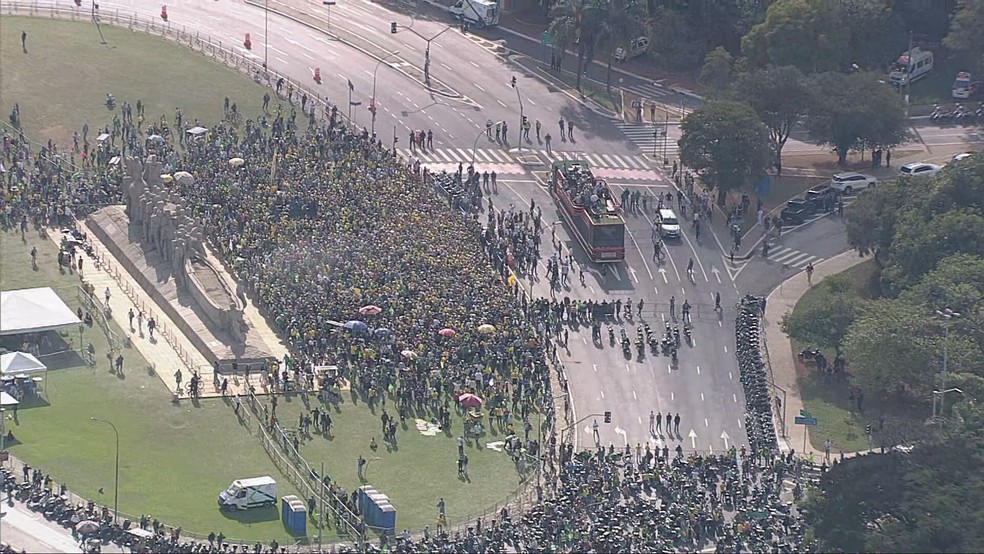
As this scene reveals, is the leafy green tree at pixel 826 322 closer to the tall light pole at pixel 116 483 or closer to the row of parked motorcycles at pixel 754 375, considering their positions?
the row of parked motorcycles at pixel 754 375

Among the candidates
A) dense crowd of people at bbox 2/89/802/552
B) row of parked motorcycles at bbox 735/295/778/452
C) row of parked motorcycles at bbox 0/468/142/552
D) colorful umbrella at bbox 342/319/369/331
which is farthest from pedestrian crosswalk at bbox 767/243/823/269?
row of parked motorcycles at bbox 0/468/142/552

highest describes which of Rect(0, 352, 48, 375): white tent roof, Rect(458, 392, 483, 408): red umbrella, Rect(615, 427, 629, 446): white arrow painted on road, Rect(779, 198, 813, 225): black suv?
Rect(779, 198, 813, 225): black suv

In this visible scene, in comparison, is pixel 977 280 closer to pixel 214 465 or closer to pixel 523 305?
pixel 523 305

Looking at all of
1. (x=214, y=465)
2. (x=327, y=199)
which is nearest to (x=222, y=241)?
(x=327, y=199)

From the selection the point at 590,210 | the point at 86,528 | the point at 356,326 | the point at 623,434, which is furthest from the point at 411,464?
the point at 590,210

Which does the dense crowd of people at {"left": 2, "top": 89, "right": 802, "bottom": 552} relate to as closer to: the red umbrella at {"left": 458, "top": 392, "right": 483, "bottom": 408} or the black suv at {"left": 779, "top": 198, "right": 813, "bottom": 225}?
the red umbrella at {"left": 458, "top": 392, "right": 483, "bottom": 408}

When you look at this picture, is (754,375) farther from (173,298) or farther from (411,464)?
(173,298)
